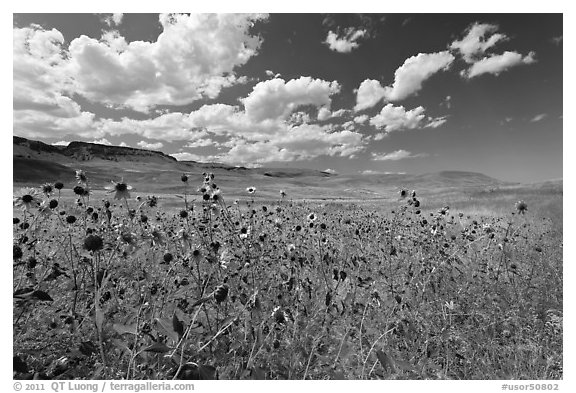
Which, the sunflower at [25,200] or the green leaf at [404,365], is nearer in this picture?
the green leaf at [404,365]

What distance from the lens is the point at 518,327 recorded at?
Answer: 3.79m

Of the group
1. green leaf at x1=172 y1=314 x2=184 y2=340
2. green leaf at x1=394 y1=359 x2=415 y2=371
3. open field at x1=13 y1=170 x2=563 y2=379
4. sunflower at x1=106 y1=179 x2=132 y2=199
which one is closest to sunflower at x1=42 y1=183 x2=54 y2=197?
open field at x1=13 y1=170 x2=563 y2=379

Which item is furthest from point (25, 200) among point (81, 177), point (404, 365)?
point (404, 365)

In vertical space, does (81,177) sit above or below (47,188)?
above

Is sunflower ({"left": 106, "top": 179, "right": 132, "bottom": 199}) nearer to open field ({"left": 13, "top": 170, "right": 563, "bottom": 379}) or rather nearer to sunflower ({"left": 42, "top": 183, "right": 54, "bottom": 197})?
open field ({"left": 13, "top": 170, "right": 563, "bottom": 379})

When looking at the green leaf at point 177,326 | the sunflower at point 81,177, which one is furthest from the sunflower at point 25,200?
the green leaf at point 177,326

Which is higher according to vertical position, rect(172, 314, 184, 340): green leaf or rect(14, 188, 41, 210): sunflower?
rect(14, 188, 41, 210): sunflower

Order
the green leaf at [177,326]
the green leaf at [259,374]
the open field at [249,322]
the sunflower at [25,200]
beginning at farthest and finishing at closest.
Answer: the sunflower at [25,200] < the open field at [249,322] < the green leaf at [259,374] < the green leaf at [177,326]

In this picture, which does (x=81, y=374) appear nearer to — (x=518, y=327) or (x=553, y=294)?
(x=518, y=327)

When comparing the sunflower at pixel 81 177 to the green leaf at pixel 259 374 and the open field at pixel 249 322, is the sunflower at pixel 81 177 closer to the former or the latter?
the open field at pixel 249 322

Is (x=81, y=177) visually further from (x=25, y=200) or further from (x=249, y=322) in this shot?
(x=249, y=322)
